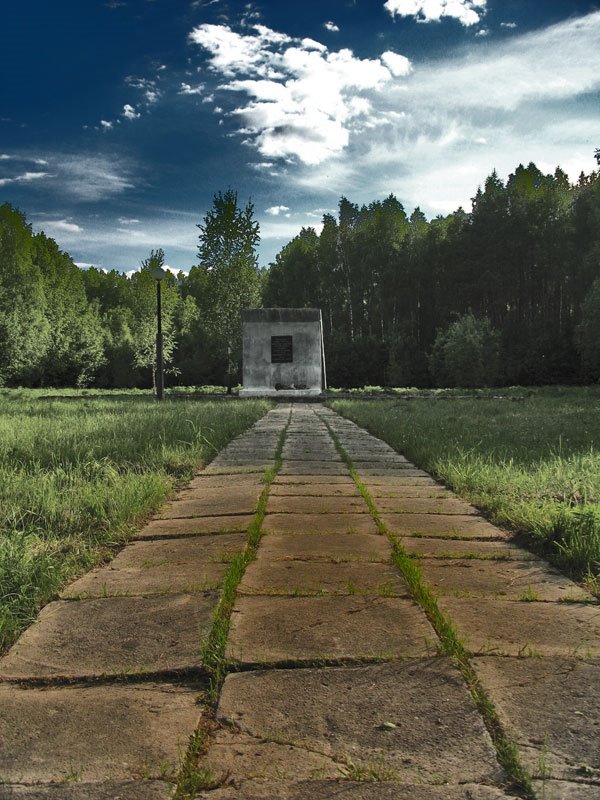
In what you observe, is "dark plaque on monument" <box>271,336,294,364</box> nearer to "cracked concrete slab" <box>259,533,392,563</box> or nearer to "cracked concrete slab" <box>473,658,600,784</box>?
"cracked concrete slab" <box>259,533,392,563</box>

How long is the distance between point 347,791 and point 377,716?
9.2 inches

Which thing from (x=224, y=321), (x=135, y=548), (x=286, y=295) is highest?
(x=286, y=295)

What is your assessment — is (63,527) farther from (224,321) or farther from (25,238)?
(25,238)

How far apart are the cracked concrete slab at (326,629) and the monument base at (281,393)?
15118 mm

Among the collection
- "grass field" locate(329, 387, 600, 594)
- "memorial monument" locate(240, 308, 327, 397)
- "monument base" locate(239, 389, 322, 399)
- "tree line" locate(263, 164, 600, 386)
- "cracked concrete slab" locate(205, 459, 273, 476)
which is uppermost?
"tree line" locate(263, 164, 600, 386)

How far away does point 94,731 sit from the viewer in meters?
1.17

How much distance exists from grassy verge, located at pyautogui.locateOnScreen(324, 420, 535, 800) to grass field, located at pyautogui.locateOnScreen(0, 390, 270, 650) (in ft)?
3.93

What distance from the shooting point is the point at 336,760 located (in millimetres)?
1076

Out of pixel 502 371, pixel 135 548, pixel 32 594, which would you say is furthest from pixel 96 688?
pixel 502 371

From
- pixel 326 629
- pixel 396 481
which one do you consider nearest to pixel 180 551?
pixel 326 629

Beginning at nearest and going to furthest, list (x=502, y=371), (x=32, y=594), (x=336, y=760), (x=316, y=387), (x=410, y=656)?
(x=336, y=760), (x=410, y=656), (x=32, y=594), (x=316, y=387), (x=502, y=371)

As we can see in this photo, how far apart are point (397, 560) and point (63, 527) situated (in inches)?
64.0

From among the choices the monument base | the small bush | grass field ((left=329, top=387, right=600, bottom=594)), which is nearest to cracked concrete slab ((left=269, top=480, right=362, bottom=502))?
grass field ((left=329, top=387, right=600, bottom=594))

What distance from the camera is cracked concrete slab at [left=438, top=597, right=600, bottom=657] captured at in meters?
1.53
